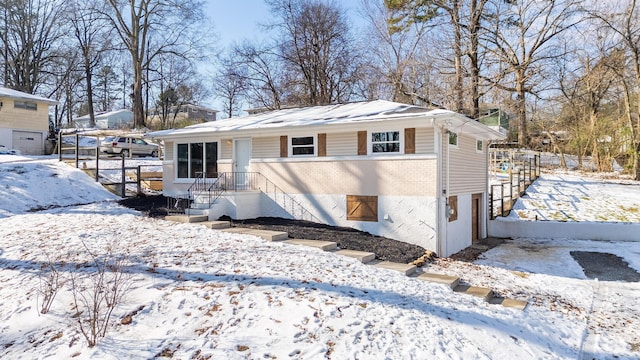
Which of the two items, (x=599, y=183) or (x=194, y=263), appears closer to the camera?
(x=194, y=263)

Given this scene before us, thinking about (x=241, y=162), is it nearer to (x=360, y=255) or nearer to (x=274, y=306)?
(x=360, y=255)

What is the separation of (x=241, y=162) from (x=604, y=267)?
34.6 ft

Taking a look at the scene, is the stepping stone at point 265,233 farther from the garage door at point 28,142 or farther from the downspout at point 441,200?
the garage door at point 28,142

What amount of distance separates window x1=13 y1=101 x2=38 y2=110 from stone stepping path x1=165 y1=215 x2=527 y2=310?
1944cm

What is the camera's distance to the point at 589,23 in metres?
18.1

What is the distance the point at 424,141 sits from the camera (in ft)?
31.7

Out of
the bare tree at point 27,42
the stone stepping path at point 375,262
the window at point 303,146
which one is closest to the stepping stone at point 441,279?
the stone stepping path at point 375,262

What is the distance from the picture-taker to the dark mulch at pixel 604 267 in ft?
29.1

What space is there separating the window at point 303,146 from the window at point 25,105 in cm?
2043

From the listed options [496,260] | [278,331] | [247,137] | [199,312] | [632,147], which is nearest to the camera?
[278,331]

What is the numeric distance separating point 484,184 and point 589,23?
11067 millimetres

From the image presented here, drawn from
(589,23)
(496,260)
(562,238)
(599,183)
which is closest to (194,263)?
(496,260)

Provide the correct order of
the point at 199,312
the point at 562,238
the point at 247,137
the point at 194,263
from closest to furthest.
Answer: the point at 199,312
the point at 194,263
the point at 247,137
the point at 562,238

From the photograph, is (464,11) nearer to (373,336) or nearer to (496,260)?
(496,260)
